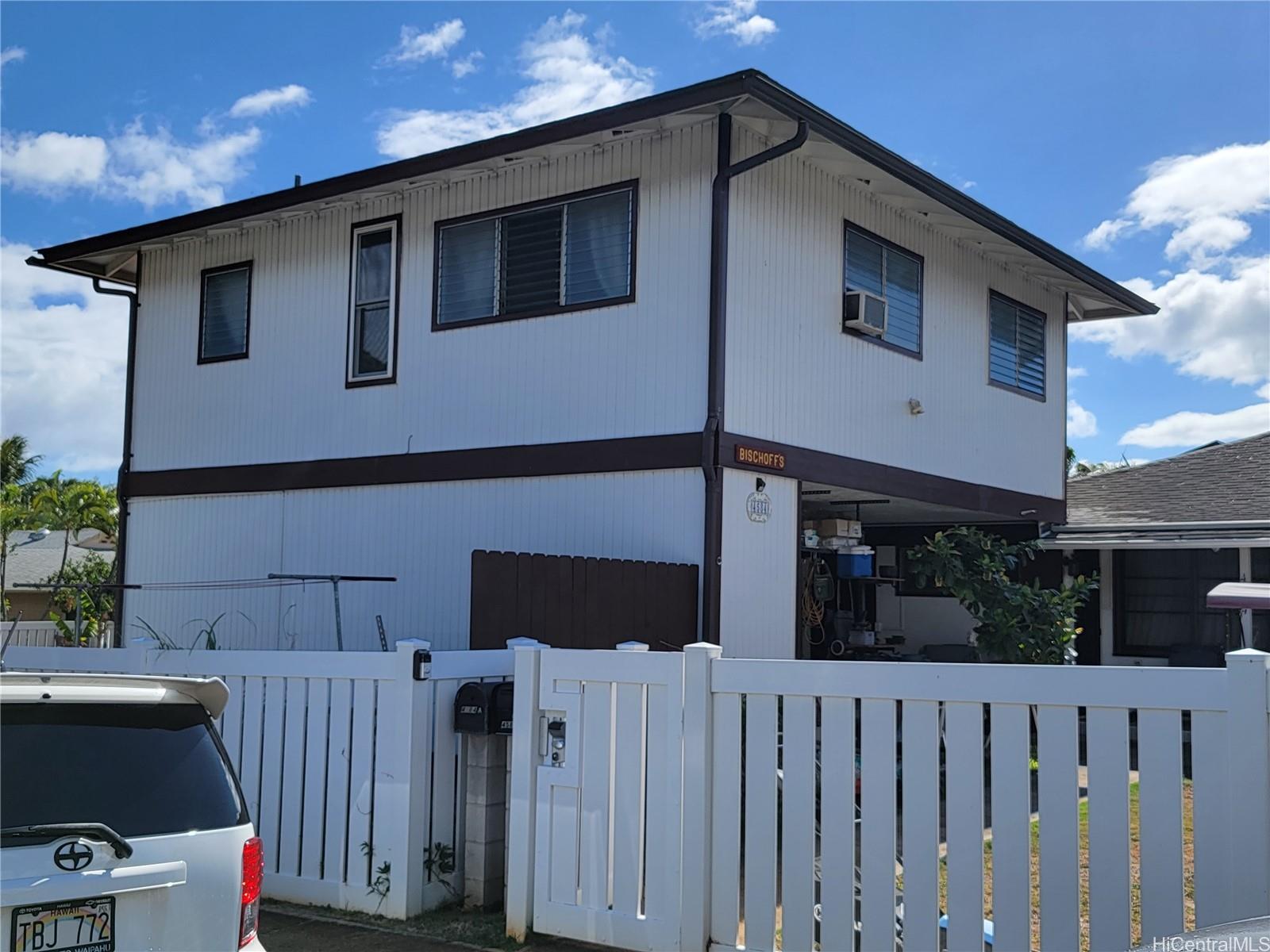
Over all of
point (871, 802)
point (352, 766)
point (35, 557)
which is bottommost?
point (352, 766)

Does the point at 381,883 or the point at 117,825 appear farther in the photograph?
the point at 381,883

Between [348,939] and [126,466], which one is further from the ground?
[126,466]

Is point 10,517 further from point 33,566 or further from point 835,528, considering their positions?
point 835,528

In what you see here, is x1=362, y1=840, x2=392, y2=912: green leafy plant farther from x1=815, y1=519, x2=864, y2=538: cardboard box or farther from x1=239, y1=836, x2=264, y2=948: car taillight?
x1=815, y1=519, x2=864, y2=538: cardboard box

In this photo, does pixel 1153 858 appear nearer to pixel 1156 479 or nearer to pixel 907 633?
pixel 907 633

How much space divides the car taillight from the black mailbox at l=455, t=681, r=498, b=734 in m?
2.75

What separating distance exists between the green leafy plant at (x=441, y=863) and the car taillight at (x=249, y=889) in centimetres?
285

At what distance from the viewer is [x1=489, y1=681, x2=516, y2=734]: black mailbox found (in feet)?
22.9

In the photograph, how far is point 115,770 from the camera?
4.01 meters

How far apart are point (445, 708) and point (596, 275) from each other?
5100 millimetres

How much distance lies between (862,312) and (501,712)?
20.8 ft

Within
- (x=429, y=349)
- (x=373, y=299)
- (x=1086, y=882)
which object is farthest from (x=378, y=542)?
(x=1086, y=882)

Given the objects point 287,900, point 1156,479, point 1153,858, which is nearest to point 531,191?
point 287,900

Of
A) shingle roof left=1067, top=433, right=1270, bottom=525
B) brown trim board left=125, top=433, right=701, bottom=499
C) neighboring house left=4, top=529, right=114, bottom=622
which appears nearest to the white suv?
brown trim board left=125, top=433, right=701, bottom=499
